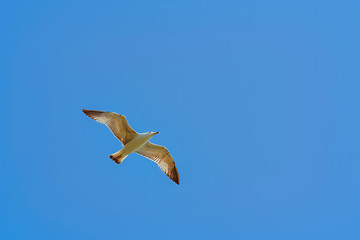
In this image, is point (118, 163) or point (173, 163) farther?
point (173, 163)

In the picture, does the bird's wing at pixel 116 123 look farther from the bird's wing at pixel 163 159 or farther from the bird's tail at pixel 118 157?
the bird's wing at pixel 163 159

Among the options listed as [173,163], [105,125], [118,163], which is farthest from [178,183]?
[105,125]

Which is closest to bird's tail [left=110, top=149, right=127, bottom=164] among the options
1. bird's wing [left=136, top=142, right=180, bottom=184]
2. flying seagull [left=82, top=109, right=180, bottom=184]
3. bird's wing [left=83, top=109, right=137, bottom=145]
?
flying seagull [left=82, top=109, right=180, bottom=184]

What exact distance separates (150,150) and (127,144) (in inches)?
48.7

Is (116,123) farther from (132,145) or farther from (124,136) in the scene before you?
(132,145)

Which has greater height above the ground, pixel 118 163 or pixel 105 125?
pixel 105 125

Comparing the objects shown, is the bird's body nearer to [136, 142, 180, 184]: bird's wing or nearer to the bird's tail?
the bird's tail

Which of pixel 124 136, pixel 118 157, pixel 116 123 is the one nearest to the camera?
pixel 116 123

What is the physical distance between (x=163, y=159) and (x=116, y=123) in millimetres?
2569

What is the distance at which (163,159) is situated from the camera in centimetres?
1580

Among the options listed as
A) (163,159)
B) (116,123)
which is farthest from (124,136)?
(163,159)

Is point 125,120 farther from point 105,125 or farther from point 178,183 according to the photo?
point 178,183

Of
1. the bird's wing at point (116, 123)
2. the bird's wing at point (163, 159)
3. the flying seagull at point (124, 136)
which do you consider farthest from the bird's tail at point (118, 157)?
the bird's wing at point (163, 159)

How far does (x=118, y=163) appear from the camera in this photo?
14641 millimetres
